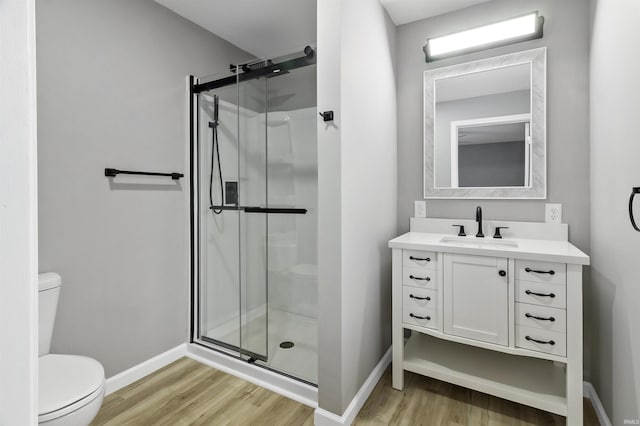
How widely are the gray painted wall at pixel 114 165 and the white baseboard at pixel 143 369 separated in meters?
0.04

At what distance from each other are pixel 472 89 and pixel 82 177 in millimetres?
2564

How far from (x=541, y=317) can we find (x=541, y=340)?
4.6 inches

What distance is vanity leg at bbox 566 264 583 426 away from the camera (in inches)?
58.4

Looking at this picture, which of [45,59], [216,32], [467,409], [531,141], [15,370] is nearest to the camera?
[15,370]

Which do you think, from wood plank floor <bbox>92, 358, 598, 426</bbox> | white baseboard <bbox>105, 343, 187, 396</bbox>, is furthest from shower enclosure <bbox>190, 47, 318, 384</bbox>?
wood plank floor <bbox>92, 358, 598, 426</bbox>

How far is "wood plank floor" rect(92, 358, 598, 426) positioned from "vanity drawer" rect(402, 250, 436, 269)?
0.80 meters

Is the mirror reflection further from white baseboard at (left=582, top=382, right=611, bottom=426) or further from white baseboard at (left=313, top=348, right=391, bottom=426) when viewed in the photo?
white baseboard at (left=313, top=348, right=391, bottom=426)

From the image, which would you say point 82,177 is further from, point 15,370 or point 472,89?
point 472,89

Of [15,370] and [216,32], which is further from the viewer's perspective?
[216,32]

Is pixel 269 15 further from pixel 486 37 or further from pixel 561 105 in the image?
pixel 561 105

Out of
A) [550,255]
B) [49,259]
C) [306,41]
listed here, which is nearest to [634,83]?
[550,255]

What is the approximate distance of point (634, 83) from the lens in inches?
48.1

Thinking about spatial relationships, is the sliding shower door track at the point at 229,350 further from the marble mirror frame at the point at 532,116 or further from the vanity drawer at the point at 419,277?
the marble mirror frame at the point at 532,116

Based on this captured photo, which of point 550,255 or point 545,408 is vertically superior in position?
point 550,255
